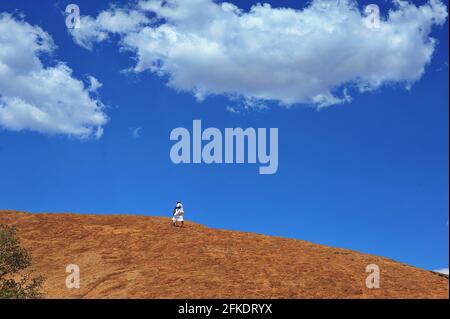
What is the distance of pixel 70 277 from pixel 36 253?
4.95 m

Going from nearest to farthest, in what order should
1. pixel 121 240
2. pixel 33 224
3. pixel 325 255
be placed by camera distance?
pixel 325 255 → pixel 121 240 → pixel 33 224

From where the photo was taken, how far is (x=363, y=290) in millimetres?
23453

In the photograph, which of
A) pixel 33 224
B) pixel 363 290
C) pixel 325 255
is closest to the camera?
pixel 363 290
